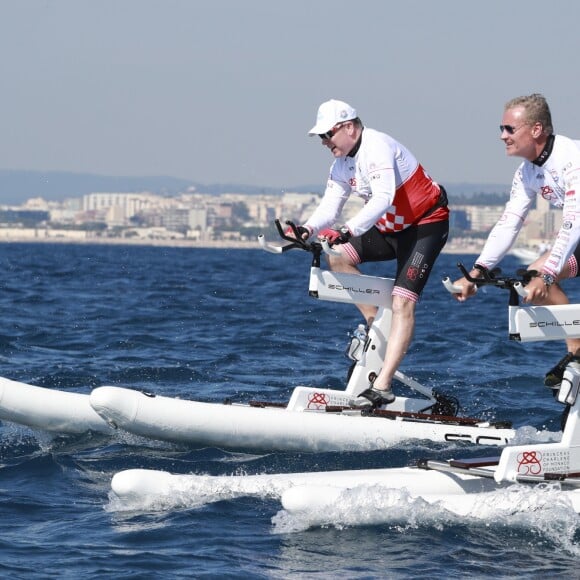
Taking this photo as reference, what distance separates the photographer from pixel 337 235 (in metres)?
8.55

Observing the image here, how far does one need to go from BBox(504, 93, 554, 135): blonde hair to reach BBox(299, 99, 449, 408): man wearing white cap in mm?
1469

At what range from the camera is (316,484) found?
6.96m

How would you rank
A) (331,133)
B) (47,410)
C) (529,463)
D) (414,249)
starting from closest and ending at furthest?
1. (529,463)
2. (331,133)
3. (47,410)
4. (414,249)

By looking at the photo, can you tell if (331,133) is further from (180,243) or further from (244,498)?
(180,243)

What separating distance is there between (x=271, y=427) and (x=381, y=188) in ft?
6.01

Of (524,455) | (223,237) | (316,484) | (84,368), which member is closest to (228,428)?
(316,484)

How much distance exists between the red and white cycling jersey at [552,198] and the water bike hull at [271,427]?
1.66m

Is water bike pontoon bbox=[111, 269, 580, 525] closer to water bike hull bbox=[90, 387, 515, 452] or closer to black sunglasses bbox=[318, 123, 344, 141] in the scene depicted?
water bike hull bbox=[90, 387, 515, 452]

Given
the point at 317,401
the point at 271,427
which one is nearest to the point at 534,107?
the point at 271,427

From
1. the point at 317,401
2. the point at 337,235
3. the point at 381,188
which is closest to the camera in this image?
the point at 337,235

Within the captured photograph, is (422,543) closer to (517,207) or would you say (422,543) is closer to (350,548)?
(350,548)

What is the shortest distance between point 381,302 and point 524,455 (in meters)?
2.56

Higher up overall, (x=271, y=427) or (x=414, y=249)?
→ (x=414, y=249)

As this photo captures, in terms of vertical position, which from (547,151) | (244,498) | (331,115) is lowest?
(244,498)
